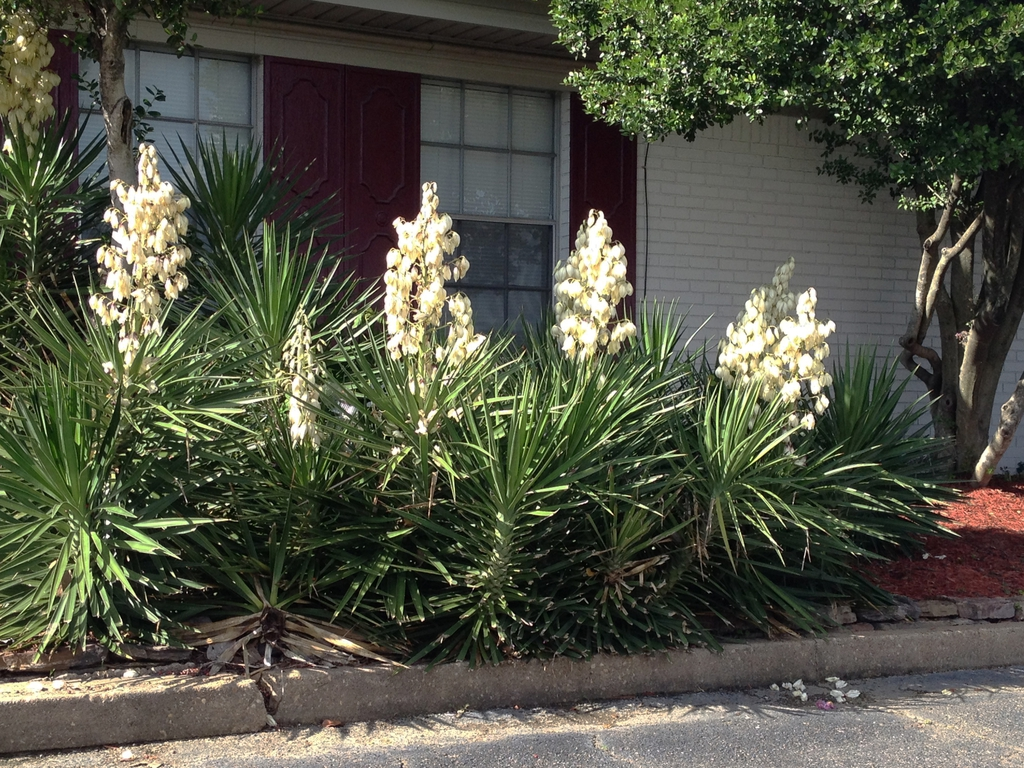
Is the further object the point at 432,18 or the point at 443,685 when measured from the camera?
the point at 432,18

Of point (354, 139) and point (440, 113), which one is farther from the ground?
point (440, 113)

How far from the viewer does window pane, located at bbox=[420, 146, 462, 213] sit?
8.69 m

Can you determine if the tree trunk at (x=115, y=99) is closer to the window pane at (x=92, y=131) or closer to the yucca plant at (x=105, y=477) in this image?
the yucca plant at (x=105, y=477)

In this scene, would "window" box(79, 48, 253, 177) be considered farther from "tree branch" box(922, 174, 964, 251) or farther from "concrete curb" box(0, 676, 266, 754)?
"tree branch" box(922, 174, 964, 251)

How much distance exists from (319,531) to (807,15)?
4326mm

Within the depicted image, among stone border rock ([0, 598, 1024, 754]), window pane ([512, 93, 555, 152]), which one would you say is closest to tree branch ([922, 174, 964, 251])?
window pane ([512, 93, 555, 152])

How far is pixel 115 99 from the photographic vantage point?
18.9 feet

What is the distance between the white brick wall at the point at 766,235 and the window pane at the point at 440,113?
1603 millimetres

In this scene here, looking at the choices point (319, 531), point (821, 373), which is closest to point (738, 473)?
point (821, 373)

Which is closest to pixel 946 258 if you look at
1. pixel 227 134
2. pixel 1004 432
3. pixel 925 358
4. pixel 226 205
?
pixel 925 358

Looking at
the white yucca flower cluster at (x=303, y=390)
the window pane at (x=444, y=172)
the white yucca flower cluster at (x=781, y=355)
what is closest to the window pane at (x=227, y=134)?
the window pane at (x=444, y=172)

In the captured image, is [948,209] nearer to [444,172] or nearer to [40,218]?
[444,172]

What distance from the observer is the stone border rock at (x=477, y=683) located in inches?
154

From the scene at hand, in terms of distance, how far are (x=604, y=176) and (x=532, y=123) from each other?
0.74 m
